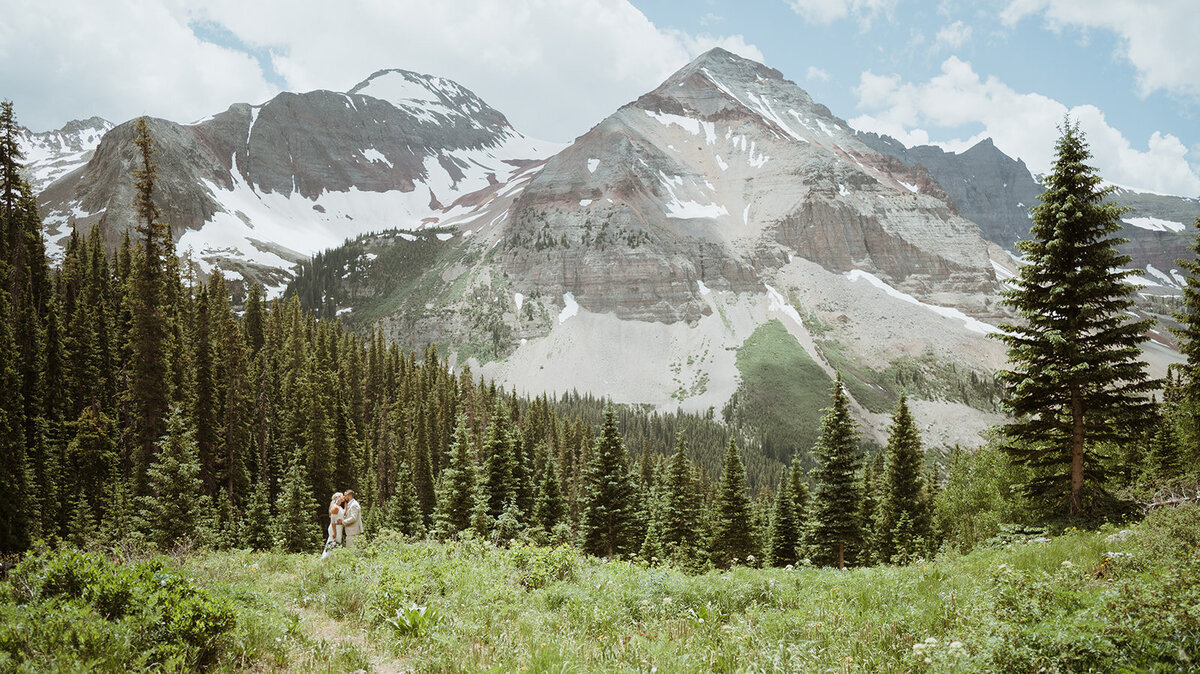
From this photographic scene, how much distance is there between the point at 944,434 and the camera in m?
143

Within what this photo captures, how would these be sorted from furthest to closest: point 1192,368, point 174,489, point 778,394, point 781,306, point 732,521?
1. point 781,306
2. point 778,394
3. point 732,521
4. point 174,489
5. point 1192,368

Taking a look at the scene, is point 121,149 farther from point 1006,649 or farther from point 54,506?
point 1006,649

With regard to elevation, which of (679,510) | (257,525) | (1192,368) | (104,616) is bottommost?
(679,510)

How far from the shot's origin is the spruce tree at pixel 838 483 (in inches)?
1259

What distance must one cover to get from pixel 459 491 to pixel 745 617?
30.7 metres

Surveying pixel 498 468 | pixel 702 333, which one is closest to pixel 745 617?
pixel 498 468

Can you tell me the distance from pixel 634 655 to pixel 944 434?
163 meters

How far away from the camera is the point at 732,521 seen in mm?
39750

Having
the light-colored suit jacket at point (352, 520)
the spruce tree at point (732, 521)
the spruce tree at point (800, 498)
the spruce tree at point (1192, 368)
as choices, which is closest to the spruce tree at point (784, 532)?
the spruce tree at point (800, 498)

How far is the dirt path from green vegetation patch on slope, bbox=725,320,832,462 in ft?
435

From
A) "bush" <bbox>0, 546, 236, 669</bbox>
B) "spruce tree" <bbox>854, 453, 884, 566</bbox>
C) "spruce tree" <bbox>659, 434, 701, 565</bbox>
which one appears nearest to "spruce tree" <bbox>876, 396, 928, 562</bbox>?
"spruce tree" <bbox>854, 453, 884, 566</bbox>

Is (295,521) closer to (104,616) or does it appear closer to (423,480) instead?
(423,480)

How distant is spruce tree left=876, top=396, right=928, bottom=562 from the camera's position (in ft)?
115

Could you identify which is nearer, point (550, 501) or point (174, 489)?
point (174, 489)
